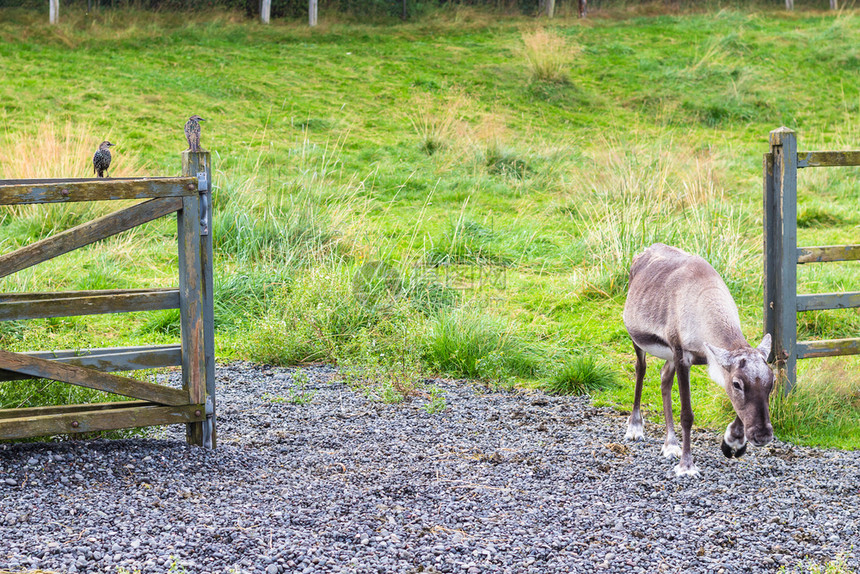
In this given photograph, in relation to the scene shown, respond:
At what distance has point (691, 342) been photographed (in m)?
4.50

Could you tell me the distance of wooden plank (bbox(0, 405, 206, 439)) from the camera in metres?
3.99

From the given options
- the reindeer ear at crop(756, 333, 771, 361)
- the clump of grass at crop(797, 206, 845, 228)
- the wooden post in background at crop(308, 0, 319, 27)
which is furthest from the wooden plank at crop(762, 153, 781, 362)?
the wooden post in background at crop(308, 0, 319, 27)

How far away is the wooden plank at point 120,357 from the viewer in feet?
14.4

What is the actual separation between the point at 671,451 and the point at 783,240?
160 centimetres

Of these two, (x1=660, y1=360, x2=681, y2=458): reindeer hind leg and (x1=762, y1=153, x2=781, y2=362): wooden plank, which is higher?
(x1=762, y1=153, x2=781, y2=362): wooden plank

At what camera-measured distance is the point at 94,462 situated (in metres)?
4.18

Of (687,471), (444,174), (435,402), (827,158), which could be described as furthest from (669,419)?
(444,174)

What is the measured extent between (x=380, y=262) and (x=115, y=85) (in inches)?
483

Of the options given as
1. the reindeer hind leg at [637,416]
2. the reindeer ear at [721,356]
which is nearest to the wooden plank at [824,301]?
the reindeer hind leg at [637,416]

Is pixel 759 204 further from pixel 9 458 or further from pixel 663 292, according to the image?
pixel 9 458

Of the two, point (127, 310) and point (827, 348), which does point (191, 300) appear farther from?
point (827, 348)

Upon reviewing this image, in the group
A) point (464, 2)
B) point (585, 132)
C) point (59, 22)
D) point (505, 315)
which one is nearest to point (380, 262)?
point (505, 315)

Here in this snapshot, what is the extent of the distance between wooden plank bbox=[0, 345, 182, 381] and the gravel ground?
420 millimetres

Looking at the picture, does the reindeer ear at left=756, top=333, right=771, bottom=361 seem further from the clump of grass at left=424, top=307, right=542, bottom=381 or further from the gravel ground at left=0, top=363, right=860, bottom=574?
the clump of grass at left=424, top=307, right=542, bottom=381
